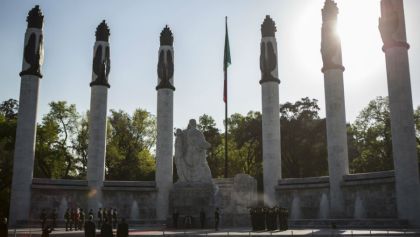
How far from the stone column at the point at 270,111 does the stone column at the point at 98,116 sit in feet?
42.4

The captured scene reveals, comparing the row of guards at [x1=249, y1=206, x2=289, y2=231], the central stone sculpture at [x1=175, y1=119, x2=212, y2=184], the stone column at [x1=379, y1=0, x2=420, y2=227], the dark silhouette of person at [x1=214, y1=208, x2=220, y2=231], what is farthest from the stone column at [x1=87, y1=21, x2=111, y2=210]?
the stone column at [x1=379, y1=0, x2=420, y2=227]

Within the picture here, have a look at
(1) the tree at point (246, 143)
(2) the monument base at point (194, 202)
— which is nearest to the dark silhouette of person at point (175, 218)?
(2) the monument base at point (194, 202)

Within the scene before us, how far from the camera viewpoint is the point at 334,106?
32500mm

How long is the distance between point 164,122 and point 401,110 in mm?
18345

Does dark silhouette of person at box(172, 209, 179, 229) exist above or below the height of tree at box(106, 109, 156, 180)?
below

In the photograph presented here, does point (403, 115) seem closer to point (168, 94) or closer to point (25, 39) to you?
point (168, 94)

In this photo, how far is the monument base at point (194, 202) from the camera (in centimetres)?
2217

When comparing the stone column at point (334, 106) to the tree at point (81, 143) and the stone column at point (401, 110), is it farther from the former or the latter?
the tree at point (81, 143)

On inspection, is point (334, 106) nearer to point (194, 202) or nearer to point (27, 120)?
point (194, 202)

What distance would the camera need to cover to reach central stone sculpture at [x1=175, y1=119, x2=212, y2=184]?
22.4m

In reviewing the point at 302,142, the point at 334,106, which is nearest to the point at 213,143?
the point at 302,142

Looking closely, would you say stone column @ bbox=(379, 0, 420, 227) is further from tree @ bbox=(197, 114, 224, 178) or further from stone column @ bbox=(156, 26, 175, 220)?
tree @ bbox=(197, 114, 224, 178)

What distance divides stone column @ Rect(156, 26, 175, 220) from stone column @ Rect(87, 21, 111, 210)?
4382 mm

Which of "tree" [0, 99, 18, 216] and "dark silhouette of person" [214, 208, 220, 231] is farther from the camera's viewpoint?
"tree" [0, 99, 18, 216]
